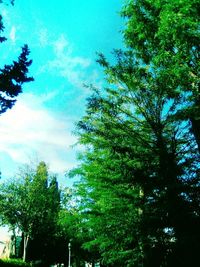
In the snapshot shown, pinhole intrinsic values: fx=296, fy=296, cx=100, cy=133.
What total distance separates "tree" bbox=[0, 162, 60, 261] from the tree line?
109 ft

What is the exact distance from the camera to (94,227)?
13531mm

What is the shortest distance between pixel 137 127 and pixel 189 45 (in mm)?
4182

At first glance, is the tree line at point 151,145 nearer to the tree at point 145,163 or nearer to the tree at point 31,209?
the tree at point 145,163

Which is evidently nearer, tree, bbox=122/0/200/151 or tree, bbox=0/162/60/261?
tree, bbox=122/0/200/151

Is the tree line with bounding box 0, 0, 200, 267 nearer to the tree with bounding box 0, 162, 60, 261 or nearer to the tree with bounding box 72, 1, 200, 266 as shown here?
the tree with bounding box 72, 1, 200, 266

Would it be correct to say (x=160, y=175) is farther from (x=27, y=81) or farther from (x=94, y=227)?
(x=27, y=81)

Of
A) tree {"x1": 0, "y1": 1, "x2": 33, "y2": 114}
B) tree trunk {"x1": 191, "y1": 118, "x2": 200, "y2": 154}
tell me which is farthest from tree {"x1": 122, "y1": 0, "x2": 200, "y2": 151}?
tree {"x1": 0, "y1": 1, "x2": 33, "y2": 114}

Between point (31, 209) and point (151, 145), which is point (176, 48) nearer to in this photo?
point (151, 145)

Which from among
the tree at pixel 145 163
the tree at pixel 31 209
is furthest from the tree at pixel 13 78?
the tree at pixel 31 209

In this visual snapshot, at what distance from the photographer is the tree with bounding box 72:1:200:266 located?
11250 mm

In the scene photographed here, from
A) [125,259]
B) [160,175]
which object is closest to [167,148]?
[160,175]

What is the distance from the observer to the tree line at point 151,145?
11.3 m

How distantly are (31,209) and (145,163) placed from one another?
123 ft

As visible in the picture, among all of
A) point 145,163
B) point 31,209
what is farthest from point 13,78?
point 31,209
